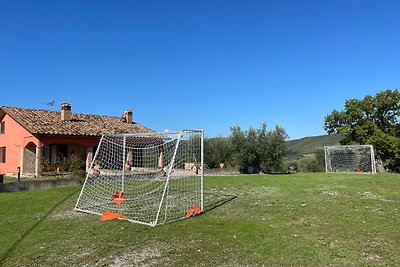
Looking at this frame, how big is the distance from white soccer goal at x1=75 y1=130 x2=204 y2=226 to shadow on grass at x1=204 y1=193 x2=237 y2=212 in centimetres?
30

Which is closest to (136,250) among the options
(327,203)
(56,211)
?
(56,211)

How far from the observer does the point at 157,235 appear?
7.60 metres

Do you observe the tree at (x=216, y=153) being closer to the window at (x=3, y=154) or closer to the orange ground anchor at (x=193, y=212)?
the window at (x=3, y=154)

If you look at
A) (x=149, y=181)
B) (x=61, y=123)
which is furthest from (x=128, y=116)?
(x=149, y=181)

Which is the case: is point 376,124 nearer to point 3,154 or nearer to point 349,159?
point 349,159

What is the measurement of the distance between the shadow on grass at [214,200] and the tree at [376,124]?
24.5 m

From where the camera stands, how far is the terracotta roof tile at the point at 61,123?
2425cm

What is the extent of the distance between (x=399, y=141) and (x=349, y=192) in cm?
2134

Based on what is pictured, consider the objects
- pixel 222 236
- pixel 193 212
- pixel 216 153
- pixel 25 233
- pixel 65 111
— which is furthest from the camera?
pixel 216 153

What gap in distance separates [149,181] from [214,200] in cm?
365

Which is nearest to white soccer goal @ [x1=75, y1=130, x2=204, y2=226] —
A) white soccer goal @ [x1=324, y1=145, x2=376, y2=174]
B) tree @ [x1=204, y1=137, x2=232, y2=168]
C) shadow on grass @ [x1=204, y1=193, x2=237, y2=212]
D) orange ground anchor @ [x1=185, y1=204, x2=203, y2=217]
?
orange ground anchor @ [x1=185, y1=204, x2=203, y2=217]

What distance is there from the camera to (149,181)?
15.1m

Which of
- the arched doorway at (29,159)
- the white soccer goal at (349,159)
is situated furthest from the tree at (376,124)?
the arched doorway at (29,159)

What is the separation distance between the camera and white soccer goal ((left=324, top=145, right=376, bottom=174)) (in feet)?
101
